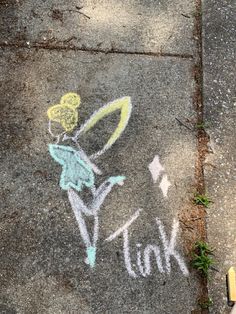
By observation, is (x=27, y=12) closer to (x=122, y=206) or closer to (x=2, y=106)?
(x=2, y=106)

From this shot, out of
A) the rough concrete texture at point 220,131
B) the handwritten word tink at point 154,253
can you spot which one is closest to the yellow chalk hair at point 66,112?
the handwritten word tink at point 154,253

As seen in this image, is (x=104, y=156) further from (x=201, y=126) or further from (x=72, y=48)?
(x=72, y=48)

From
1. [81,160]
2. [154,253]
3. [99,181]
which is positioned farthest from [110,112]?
[154,253]

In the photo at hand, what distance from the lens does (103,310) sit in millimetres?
2855

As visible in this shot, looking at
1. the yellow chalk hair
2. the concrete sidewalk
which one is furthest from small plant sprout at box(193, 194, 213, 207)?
the yellow chalk hair

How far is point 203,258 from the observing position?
2994 mm

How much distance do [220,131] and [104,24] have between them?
1.14 metres

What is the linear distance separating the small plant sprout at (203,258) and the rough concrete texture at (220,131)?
0.04 metres

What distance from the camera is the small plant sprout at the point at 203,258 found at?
2977 millimetres

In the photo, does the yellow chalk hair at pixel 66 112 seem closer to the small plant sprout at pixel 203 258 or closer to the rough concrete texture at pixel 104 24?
the rough concrete texture at pixel 104 24

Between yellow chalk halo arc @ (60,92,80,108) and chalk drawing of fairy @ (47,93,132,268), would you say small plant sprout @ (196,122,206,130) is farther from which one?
yellow chalk halo arc @ (60,92,80,108)

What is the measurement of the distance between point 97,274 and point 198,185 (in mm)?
810

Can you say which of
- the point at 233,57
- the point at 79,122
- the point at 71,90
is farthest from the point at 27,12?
the point at 233,57

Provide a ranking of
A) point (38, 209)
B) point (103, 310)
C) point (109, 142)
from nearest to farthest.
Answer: point (103, 310), point (38, 209), point (109, 142)
